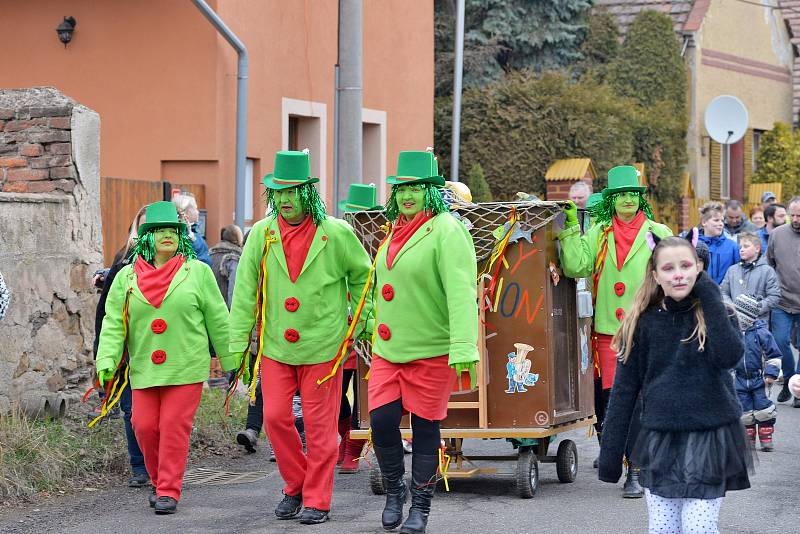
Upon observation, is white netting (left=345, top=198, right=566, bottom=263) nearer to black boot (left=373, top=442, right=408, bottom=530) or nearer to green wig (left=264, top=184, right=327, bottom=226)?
green wig (left=264, top=184, right=327, bottom=226)

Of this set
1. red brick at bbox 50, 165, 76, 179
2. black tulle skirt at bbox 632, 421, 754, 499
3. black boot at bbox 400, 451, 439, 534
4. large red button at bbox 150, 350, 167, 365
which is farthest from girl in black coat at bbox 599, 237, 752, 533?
red brick at bbox 50, 165, 76, 179

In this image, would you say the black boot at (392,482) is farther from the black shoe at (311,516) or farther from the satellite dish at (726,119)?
the satellite dish at (726,119)

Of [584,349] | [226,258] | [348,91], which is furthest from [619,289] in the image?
[348,91]

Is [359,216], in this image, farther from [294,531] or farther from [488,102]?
[488,102]

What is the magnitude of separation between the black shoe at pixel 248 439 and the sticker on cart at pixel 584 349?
246 centimetres

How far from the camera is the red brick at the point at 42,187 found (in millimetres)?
10375

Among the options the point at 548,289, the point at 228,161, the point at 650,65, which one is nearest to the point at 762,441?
the point at 548,289

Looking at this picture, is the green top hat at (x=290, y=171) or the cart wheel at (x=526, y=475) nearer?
the green top hat at (x=290, y=171)

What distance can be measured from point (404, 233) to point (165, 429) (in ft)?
5.87

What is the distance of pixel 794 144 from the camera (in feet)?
105

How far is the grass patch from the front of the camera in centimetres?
819

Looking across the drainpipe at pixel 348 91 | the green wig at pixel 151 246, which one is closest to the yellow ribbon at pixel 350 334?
the green wig at pixel 151 246

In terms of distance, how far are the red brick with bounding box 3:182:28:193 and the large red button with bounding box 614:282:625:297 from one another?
4470mm

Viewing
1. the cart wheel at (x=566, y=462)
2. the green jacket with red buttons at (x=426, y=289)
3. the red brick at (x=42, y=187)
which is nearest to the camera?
the green jacket with red buttons at (x=426, y=289)
